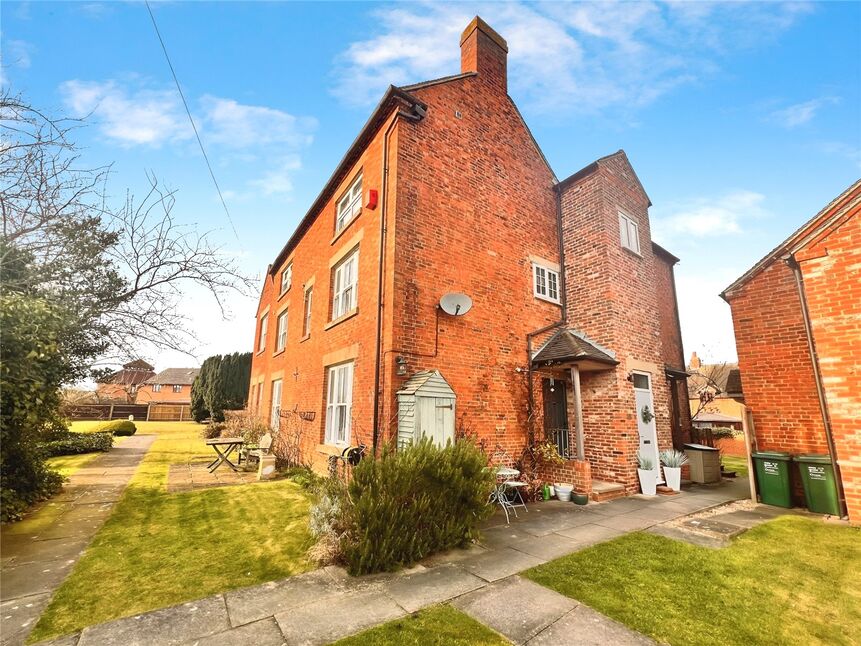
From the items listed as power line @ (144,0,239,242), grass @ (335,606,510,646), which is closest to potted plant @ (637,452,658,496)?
grass @ (335,606,510,646)

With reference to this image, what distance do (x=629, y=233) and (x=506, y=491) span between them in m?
8.44

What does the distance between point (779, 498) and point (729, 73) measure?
9.18m

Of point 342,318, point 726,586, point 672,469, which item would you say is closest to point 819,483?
point 672,469

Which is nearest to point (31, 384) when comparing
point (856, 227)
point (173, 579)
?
point (173, 579)

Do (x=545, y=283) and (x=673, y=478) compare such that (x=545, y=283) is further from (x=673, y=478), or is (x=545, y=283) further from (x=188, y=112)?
(x=188, y=112)

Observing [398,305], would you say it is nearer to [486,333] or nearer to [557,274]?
[486,333]

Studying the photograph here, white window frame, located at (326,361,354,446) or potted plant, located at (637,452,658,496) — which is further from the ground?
white window frame, located at (326,361,354,446)

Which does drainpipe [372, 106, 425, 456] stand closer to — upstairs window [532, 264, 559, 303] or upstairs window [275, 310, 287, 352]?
upstairs window [532, 264, 559, 303]

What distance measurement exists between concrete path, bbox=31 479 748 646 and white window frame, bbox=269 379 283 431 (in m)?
11.8

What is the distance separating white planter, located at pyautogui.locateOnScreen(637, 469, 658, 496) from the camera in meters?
9.41

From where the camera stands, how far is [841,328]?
729cm

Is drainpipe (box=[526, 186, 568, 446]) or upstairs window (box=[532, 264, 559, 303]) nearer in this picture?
drainpipe (box=[526, 186, 568, 446])

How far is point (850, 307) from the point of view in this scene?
725cm

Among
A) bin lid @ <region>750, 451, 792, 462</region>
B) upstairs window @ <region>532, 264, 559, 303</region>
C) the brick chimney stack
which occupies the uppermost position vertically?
the brick chimney stack
